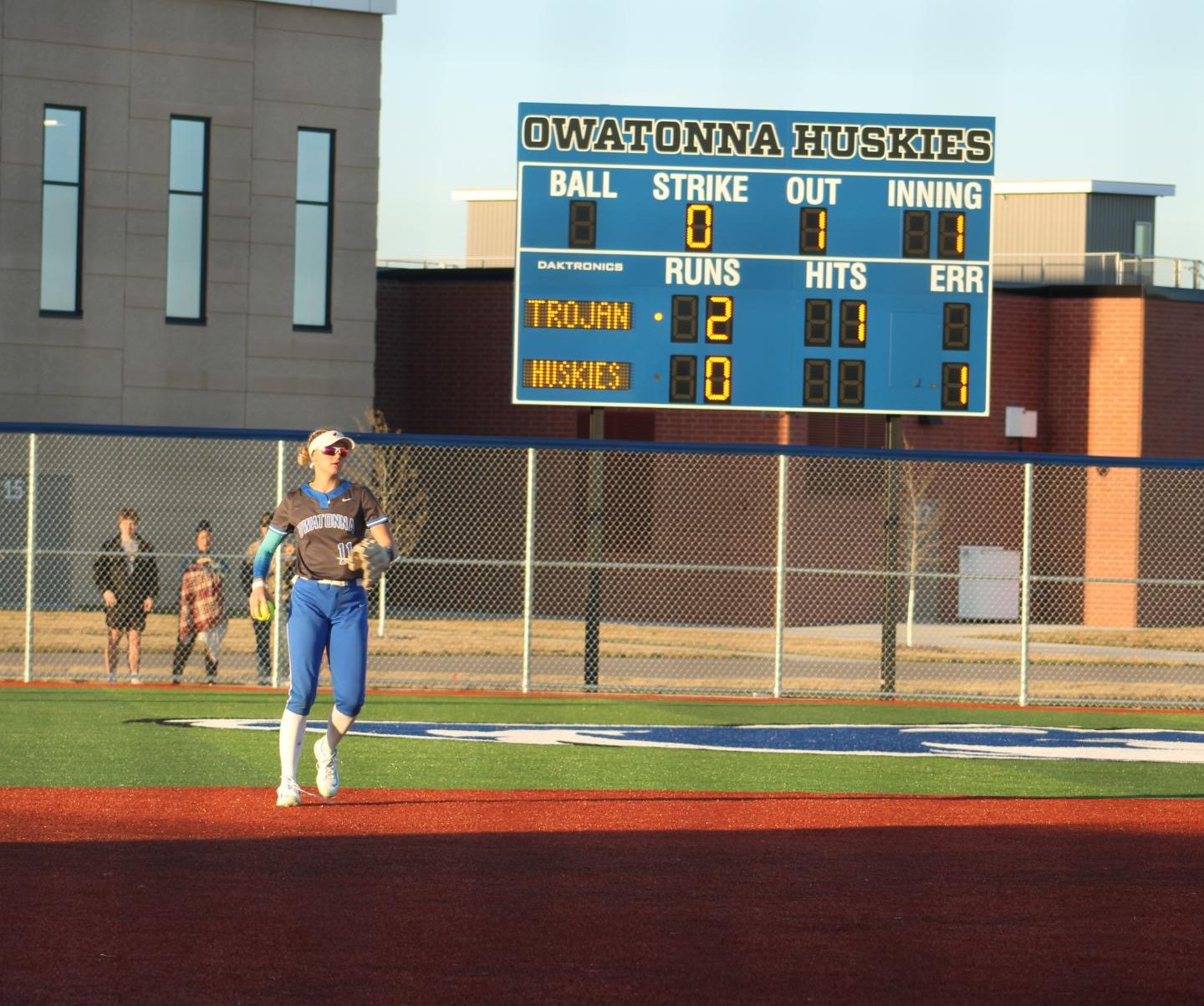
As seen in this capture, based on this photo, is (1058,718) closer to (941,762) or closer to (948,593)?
(941,762)

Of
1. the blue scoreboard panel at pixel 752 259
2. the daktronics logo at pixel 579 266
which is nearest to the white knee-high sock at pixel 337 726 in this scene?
the blue scoreboard panel at pixel 752 259

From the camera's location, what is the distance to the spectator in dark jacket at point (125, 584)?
56.7 feet

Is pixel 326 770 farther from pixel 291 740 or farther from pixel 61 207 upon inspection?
pixel 61 207

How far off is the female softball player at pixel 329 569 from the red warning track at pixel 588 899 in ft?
2.36

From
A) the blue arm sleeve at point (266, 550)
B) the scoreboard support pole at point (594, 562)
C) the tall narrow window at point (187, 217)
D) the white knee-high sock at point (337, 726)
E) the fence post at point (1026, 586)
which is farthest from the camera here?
the tall narrow window at point (187, 217)

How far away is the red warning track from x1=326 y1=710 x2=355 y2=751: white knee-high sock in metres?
0.36

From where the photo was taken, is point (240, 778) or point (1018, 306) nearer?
point (240, 778)

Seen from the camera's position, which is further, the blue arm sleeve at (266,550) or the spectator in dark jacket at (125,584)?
the spectator in dark jacket at (125,584)

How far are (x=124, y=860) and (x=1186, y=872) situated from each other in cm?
463

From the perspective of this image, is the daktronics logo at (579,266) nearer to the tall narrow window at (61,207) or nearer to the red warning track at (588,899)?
the red warning track at (588,899)

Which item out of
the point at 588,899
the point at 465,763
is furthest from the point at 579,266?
the point at 588,899

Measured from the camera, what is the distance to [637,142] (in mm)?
18531

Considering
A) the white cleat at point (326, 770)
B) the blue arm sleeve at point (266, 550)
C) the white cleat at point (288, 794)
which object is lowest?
the white cleat at point (288, 794)

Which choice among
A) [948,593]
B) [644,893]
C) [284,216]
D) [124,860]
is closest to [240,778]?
[124,860]
